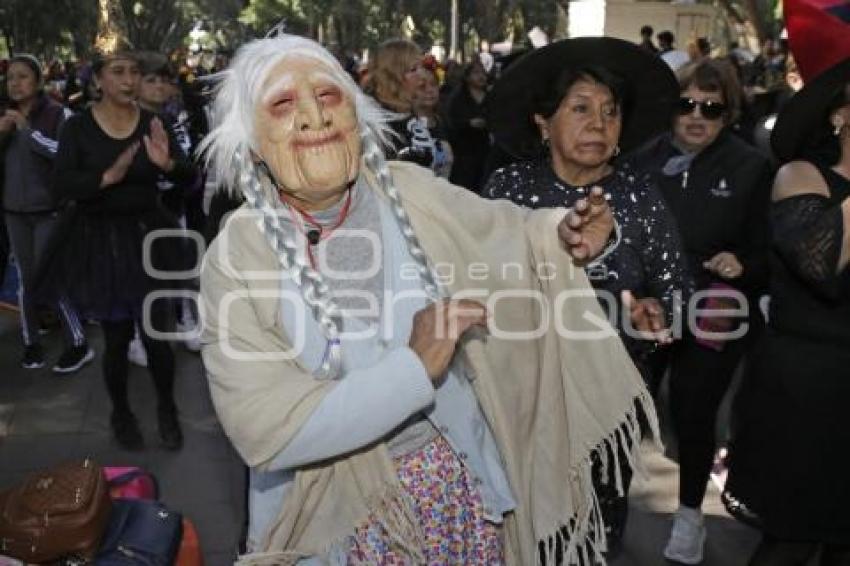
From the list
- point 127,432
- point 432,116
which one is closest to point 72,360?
point 127,432

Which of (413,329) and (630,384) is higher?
(413,329)

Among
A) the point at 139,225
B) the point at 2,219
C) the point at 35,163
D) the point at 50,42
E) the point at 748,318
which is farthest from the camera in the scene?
the point at 50,42

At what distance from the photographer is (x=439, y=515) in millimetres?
1931

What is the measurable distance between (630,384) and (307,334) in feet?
2.47

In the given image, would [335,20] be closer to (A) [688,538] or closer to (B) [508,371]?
(A) [688,538]

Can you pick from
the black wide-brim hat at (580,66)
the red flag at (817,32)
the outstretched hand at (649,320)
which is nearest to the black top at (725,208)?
the black wide-brim hat at (580,66)

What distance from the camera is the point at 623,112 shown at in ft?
9.20

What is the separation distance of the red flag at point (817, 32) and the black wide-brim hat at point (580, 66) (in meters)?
0.41

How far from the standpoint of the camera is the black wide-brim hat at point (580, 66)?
2699mm

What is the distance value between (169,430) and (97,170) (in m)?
1.37

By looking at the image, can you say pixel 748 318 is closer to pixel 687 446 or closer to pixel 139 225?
pixel 687 446

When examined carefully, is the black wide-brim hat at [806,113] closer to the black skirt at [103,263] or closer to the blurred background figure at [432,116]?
the blurred background figure at [432,116]

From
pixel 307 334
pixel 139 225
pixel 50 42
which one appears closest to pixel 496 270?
pixel 307 334

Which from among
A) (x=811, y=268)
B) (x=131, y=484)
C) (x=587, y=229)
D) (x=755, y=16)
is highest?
(x=755, y=16)
